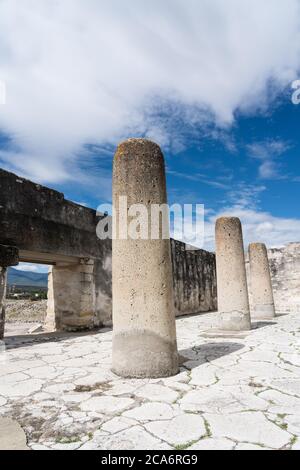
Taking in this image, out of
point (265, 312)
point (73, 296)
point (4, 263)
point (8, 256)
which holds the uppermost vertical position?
point (8, 256)

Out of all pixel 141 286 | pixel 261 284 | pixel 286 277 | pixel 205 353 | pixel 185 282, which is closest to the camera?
pixel 141 286

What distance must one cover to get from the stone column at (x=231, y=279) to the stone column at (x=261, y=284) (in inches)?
154

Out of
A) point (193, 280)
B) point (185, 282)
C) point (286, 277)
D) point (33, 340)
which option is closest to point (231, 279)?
point (33, 340)

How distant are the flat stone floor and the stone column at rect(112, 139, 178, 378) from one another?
0.24 meters

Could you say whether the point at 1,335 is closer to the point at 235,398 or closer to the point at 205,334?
the point at 205,334

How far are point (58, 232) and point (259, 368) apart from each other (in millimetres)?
5371

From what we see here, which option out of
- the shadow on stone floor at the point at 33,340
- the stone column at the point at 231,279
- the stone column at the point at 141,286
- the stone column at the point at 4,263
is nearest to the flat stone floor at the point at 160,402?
the stone column at the point at 141,286

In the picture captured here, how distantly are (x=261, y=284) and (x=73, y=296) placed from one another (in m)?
6.52

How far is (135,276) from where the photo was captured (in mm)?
3887

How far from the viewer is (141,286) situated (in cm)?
387

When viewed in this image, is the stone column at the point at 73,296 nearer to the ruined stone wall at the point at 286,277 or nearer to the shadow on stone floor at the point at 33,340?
the shadow on stone floor at the point at 33,340

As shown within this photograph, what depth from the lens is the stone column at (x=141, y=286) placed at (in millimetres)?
3777

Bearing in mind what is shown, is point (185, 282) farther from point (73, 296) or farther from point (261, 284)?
point (73, 296)

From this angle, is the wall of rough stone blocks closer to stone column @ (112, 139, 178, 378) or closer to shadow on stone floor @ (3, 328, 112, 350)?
shadow on stone floor @ (3, 328, 112, 350)
